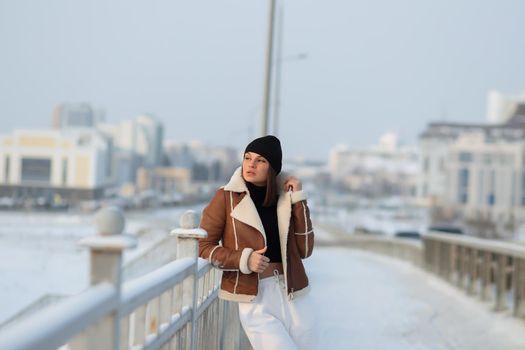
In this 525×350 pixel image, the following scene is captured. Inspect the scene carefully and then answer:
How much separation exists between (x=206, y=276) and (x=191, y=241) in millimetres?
806

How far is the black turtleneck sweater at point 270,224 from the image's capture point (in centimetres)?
469

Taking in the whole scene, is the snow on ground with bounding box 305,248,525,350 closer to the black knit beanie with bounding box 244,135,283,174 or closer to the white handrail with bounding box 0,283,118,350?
the black knit beanie with bounding box 244,135,283,174

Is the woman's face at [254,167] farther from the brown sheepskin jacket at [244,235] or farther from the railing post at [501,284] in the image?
the railing post at [501,284]

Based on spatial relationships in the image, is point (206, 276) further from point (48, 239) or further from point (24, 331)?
point (48, 239)

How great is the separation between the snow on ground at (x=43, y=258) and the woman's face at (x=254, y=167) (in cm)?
457

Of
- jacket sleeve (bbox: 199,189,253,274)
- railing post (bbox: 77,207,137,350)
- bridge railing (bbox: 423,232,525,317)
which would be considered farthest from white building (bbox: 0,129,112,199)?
railing post (bbox: 77,207,137,350)

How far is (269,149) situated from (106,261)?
76.3 inches

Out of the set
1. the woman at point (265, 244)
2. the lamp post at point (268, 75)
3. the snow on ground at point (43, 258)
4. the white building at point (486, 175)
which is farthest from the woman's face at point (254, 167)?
the white building at point (486, 175)

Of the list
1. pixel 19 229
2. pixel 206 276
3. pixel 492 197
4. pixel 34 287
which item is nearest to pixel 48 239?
pixel 19 229

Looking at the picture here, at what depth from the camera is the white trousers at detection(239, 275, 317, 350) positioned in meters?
4.53

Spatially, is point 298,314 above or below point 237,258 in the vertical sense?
below

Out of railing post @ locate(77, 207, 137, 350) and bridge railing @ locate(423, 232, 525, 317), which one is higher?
railing post @ locate(77, 207, 137, 350)

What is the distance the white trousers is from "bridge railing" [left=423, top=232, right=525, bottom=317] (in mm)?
7770

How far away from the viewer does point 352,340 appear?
9820 millimetres
